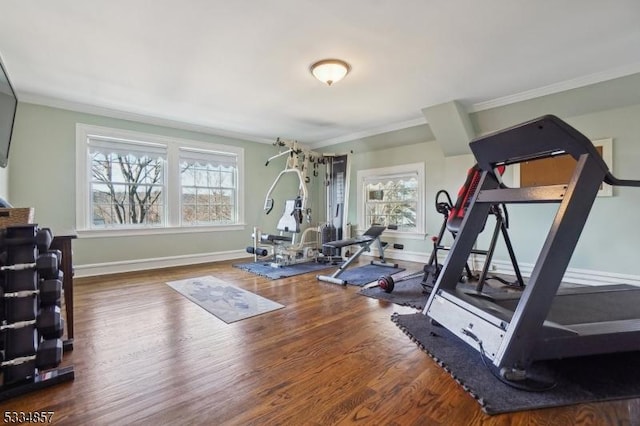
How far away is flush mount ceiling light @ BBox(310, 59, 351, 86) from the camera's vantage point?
2.97 m

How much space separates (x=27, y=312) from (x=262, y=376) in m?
1.21

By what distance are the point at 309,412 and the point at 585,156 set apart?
1883 millimetres

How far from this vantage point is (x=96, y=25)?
2.37 meters

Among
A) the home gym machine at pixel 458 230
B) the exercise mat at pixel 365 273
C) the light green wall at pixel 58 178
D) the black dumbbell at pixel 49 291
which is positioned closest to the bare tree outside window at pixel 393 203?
the exercise mat at pixel 365 273

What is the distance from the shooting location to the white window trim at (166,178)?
417 centimetres

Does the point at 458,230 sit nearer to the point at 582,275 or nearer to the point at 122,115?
the point at 582,275

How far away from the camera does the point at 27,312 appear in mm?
1458

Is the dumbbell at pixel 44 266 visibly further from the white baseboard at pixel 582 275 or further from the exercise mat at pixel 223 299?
the white baseboard at pixel 582 275

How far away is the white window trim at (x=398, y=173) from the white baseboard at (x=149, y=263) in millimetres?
2563

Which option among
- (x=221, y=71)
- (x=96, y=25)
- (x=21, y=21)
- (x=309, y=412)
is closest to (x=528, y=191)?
(x=309, y=412)

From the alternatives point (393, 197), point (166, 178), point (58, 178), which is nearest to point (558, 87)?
point (393, 197)

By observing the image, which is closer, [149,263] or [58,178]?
[58,178]

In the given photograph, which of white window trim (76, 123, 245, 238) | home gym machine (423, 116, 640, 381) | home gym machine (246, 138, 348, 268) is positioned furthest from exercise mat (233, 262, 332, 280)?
home gym machine (423, 116, 640, 381)

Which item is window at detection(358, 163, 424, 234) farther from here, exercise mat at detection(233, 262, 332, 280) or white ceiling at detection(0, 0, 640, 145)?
exercise mat at detection(233, 262, 332, 280)
